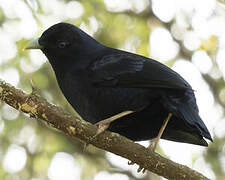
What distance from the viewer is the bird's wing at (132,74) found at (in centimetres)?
476

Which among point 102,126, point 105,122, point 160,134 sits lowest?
point 160,134

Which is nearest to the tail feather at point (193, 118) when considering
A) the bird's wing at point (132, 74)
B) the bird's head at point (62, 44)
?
the bird's wing at point (132, 74)

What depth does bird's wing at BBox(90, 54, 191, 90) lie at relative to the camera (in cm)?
476

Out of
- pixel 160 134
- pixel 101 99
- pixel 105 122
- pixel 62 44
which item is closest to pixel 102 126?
pixel 105 122

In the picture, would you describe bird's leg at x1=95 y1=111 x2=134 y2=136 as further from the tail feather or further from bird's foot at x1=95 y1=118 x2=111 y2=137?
the tail feather

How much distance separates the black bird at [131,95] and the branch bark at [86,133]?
1.07 feet

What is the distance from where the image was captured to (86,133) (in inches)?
160

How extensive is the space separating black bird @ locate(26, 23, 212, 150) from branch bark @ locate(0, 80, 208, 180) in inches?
12.9

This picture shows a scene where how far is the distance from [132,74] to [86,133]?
114cm

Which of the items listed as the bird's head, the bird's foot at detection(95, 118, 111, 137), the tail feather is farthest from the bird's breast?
the bird's head

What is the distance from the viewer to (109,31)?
297 inches

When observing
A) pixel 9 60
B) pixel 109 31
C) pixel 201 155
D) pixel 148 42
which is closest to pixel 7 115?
pixel 9 60

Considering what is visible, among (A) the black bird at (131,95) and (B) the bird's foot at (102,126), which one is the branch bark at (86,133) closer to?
(B) the bird's foot at (102,126)

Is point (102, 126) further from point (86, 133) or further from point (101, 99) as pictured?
point (101, 99)
